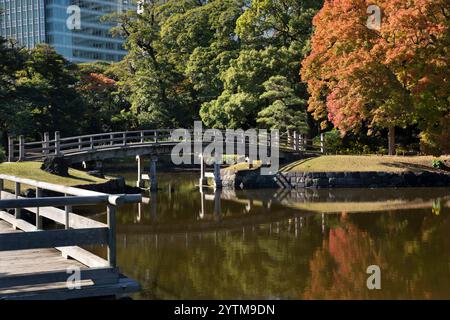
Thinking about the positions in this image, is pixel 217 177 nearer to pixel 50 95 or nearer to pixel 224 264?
pixel 50 95

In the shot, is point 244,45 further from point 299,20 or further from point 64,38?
point 64,38

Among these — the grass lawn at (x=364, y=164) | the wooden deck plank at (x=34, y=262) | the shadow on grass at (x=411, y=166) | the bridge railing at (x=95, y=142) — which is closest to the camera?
the wooden deck plank at (x=34, y=262)

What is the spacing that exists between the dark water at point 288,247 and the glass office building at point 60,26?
93.6 m

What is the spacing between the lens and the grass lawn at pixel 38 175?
912 inches

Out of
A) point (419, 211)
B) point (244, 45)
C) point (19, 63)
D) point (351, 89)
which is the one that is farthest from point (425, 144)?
point (19, 63)

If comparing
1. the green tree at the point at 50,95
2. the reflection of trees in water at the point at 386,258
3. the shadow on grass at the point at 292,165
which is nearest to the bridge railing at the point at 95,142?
the shadow on grass at the point at 292,165

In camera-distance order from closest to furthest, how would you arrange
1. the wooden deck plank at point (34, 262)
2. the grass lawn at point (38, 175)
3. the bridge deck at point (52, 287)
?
1. the bridge deck at point (52, 287)
2. the wooden deck plank at point (34, 262)
3. the grass lawn at point (38, 175)

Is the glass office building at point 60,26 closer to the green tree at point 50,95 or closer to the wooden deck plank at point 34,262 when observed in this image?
the green tree at point 50,95

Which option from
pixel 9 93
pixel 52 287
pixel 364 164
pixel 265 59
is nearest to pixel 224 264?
pixel 52 287

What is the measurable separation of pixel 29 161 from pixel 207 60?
2182 cm

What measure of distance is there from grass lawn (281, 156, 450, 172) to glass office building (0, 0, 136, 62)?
85.7 m

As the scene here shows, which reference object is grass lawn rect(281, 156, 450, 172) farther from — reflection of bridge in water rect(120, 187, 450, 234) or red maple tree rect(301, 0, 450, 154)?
reflection of bridge in water rect(120, 187, 450, 234)

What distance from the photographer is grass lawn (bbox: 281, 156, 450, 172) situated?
3084 centimetres

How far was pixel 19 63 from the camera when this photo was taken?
39.9m
